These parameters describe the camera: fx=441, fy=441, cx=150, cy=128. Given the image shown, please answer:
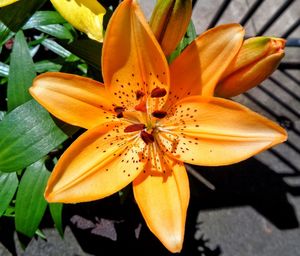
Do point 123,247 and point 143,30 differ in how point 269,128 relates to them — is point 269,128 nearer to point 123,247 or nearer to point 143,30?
point 143,30

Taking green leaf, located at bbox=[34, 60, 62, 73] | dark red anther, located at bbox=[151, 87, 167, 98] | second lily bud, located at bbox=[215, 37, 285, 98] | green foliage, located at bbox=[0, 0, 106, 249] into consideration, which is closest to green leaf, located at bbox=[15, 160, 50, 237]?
green foliage, located at bbox=[0, 0, 106, 249]

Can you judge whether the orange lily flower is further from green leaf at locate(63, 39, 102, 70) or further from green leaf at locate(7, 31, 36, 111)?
green leaf at locate(7, 31, 36, 111)

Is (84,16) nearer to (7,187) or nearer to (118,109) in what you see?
(118,109)

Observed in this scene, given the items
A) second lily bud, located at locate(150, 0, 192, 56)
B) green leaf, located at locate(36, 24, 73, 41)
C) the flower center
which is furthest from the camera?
green leaf, located at locate(36, 24, 73, 41)

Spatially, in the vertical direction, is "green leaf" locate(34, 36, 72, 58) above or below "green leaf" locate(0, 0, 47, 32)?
below

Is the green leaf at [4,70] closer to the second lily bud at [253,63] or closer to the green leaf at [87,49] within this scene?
the green leaf at [87,49]

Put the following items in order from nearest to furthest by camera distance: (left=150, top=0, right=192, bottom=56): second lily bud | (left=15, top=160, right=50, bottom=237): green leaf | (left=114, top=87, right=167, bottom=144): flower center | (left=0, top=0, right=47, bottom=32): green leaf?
1. (left=150, top=0, right=192, bottom=56): second lily bud
2. (left=114, top=87, right=167, bottom=144): flower center
3. (left=0, top=0, right=47, bottom=32): green leaf
4. (left=15, top=160, right=50, bottom=237): green leaf

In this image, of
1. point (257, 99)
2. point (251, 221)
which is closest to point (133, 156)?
→ point (251, 221)
